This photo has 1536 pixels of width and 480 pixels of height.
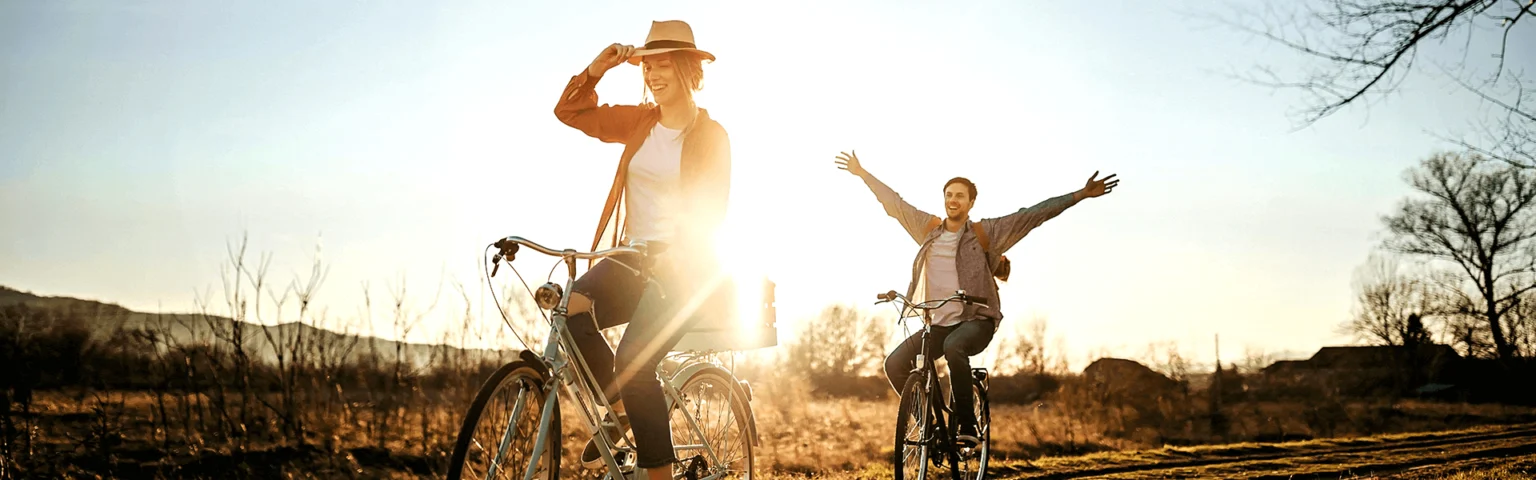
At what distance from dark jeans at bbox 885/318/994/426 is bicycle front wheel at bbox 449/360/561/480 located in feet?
11.1

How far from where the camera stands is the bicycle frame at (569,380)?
409 centimetres

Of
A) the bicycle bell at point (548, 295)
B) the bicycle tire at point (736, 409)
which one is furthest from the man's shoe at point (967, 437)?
the bicycle bell at point (548, 295)

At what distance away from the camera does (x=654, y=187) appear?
4.55 meters

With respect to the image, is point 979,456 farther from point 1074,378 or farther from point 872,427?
point 1074,378

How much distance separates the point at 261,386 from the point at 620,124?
507 cm

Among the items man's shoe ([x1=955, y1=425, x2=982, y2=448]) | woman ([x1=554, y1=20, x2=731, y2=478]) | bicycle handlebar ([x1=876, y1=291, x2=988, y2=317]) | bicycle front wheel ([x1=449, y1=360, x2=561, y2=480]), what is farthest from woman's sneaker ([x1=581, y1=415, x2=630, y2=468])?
man's shoe ([x1=955, y1=425, x2=982, y2=448])

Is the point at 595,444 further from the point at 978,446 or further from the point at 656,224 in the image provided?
the point at 978,446

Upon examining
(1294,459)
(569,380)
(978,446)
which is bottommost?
(1294,459)

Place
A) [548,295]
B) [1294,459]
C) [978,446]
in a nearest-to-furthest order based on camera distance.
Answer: [548,295] < [978,446] < [1294,459]

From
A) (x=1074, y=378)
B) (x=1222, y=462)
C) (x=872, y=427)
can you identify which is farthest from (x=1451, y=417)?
(x=1222, y=462)

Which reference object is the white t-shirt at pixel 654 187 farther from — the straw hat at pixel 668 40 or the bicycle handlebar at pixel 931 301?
the bicycle handlebar at pixel 931 301

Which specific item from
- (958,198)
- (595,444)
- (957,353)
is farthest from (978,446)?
(595,444)

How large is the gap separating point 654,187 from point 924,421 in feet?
10.2

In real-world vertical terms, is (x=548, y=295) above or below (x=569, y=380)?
above
